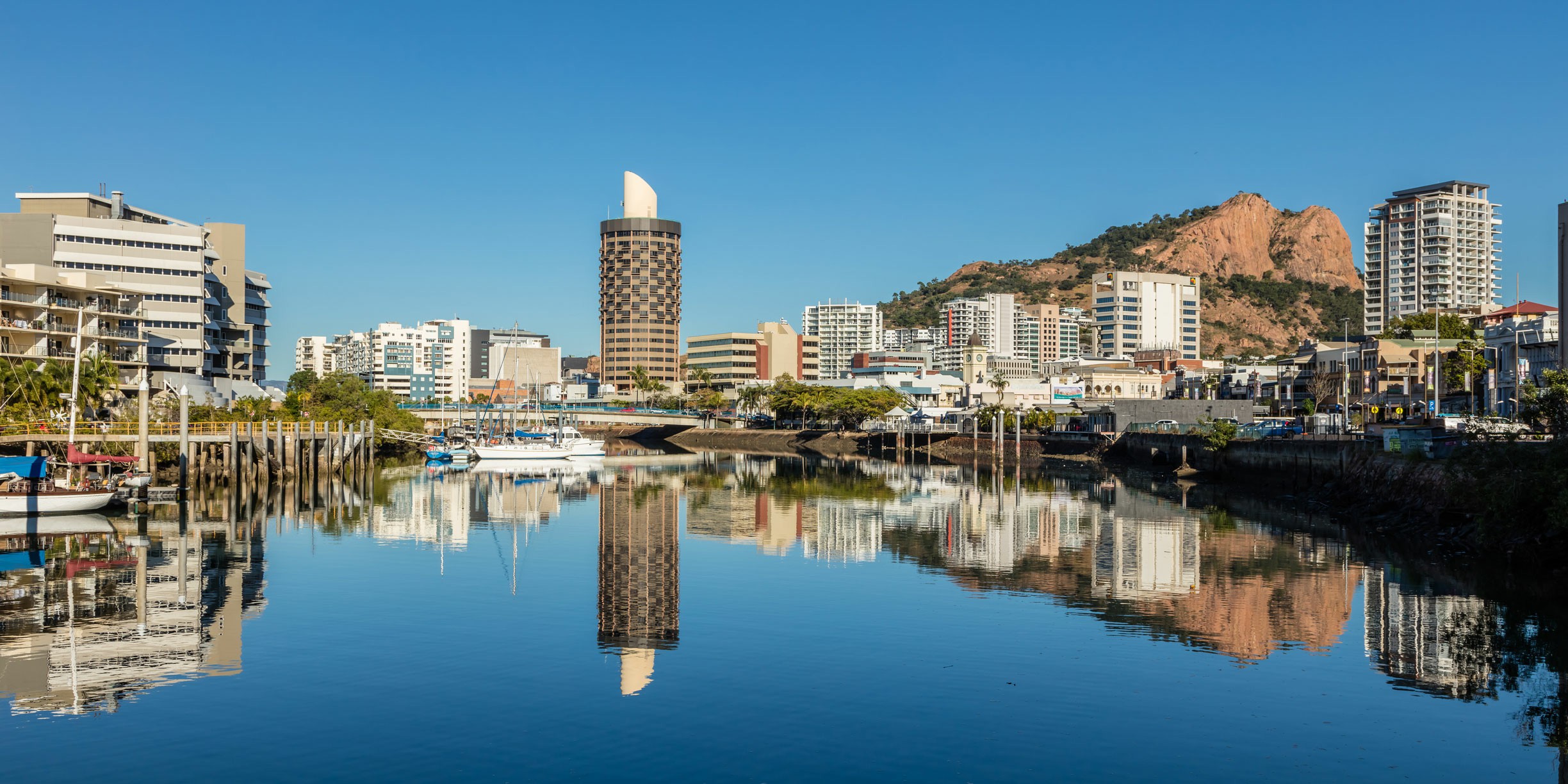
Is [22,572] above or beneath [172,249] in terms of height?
beneath

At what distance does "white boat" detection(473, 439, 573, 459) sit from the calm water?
65.0 m

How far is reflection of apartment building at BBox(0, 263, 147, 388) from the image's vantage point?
289ft

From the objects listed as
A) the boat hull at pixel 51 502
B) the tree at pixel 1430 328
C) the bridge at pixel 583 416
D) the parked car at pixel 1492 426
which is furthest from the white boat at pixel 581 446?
the parked car at pixel 1492 426

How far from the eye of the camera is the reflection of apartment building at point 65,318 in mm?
88188

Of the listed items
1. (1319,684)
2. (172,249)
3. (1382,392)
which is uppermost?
(172,249)

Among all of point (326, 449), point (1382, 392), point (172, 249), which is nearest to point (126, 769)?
point (326, 449)

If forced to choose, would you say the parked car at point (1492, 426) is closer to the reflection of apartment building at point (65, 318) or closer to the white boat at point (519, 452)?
the reflection of apartment building at point (65, 318)

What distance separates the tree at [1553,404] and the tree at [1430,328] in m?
74.8

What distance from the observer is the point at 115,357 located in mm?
100062

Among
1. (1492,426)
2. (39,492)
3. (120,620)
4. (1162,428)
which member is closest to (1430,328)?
(1162,428)

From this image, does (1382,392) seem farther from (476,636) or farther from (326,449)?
(476,636)

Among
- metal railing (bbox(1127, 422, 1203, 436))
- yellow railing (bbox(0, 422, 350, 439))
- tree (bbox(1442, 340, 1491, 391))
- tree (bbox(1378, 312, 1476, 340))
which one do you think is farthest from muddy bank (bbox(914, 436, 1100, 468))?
yellow railing (bbox(0, 422, 350, 439))

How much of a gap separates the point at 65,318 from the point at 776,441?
93735 mm

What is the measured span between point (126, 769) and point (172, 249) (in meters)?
105
